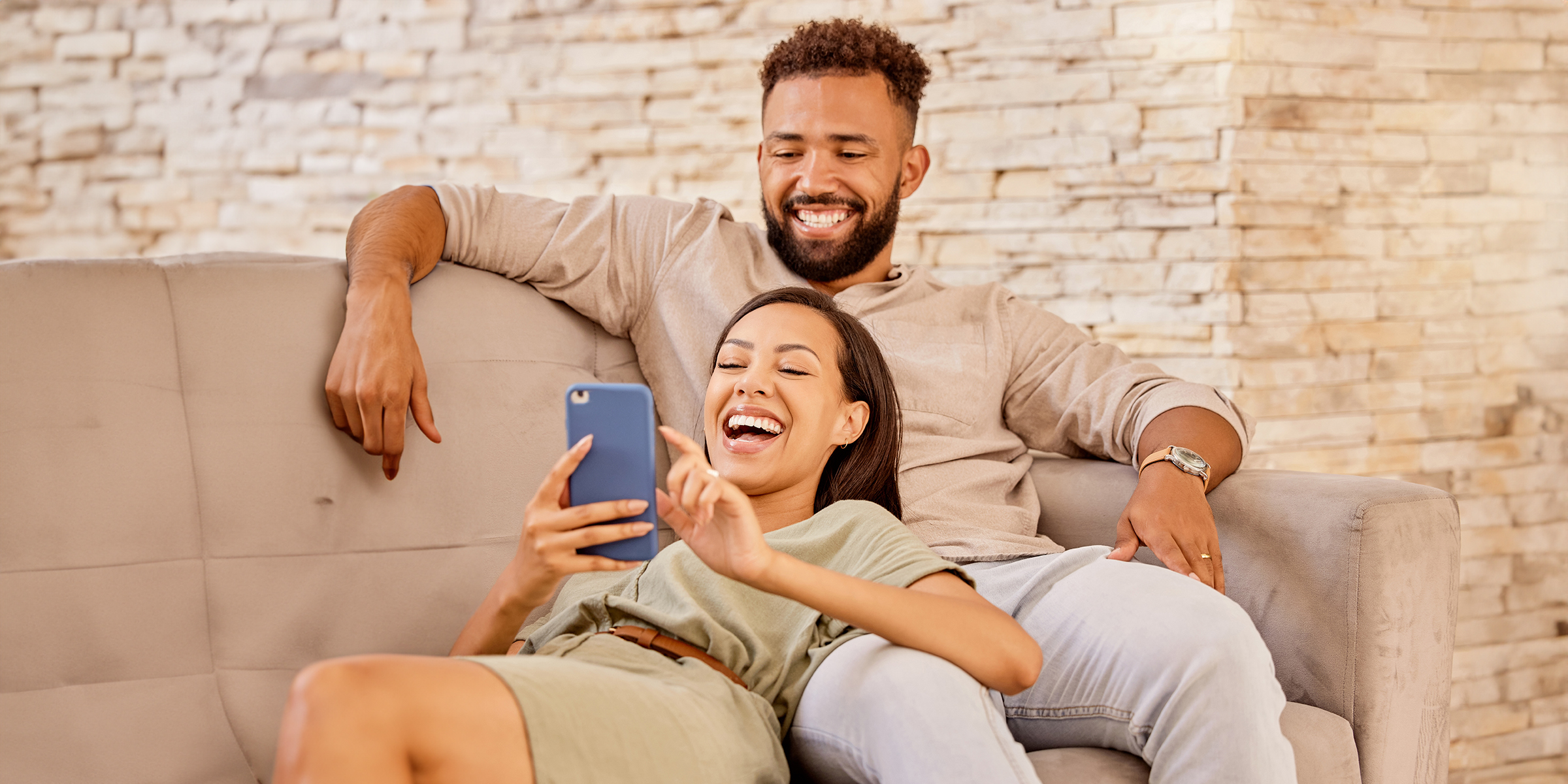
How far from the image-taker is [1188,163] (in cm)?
229

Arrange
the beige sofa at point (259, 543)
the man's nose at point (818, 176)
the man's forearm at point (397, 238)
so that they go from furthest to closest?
1. the man's nose at point (818, 176)
2. the man's forearm at point (397, 238)
3. the beige sofa at point (259, 543)

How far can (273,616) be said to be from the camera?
1349mm

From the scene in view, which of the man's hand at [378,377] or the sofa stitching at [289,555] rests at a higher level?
the man's hand at [378,377]

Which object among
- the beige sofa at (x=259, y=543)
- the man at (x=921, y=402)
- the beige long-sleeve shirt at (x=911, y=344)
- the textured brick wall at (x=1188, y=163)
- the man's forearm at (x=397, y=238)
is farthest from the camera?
the textured brick wall at (x=1188, y=163)

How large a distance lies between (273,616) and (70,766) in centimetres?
25

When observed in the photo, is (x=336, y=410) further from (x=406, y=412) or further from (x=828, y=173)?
(x=828, y=173)

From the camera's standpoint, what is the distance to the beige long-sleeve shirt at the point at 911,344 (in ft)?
5.22

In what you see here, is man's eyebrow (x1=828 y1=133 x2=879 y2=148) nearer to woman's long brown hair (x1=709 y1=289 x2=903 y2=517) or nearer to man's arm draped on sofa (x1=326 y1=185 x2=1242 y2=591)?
woman's long brown hair (x1=709 y1=289 x2=903 y2=517)

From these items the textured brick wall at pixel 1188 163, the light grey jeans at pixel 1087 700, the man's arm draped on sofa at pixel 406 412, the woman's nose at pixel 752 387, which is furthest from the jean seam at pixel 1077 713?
the textured brick wall at pixel 1188 163

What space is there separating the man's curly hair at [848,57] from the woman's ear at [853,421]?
2.10ft

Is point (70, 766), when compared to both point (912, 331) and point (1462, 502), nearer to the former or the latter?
point (912, 331)

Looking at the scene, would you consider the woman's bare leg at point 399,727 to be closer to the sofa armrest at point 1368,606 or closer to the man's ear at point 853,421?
the man's ear at point 853,421

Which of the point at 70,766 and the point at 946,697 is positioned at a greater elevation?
the point at 946,697

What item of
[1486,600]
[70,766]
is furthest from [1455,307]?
[70,766]
